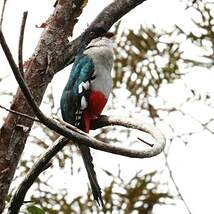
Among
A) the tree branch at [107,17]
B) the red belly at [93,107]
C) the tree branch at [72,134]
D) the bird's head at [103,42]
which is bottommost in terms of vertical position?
the tree branch at [72,134]

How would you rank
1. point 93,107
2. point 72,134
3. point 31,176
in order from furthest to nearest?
1. point 93,107
2. point 31,176
3. point 72,134

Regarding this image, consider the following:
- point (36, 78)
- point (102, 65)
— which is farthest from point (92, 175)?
point (102, 65)

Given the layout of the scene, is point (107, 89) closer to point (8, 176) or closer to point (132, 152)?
point (8, 176)

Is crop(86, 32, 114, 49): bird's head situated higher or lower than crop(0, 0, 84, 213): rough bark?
higher

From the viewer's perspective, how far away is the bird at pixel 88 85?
2.90m

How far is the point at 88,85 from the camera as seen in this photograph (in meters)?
3.03

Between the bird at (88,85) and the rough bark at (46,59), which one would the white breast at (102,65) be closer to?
the bird at (88,85)

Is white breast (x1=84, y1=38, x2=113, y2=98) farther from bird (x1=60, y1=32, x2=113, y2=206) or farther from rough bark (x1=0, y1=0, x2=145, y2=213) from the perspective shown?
rough bark (x1=0, y1=0, x2=145, y2=213)

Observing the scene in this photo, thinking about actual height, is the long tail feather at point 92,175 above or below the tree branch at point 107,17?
below

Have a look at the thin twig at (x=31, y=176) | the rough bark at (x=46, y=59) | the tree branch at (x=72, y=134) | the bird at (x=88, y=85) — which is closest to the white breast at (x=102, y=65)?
the bird at (x=88, y=85)

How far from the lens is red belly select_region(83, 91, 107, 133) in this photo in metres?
2.88

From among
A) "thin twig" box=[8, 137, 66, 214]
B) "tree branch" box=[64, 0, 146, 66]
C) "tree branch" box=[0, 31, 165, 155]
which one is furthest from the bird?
"tree branch" box=[0, 31, 165, 155]

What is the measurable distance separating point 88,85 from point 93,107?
134mm

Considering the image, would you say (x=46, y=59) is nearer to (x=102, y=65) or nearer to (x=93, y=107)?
(x=93, y=107)
